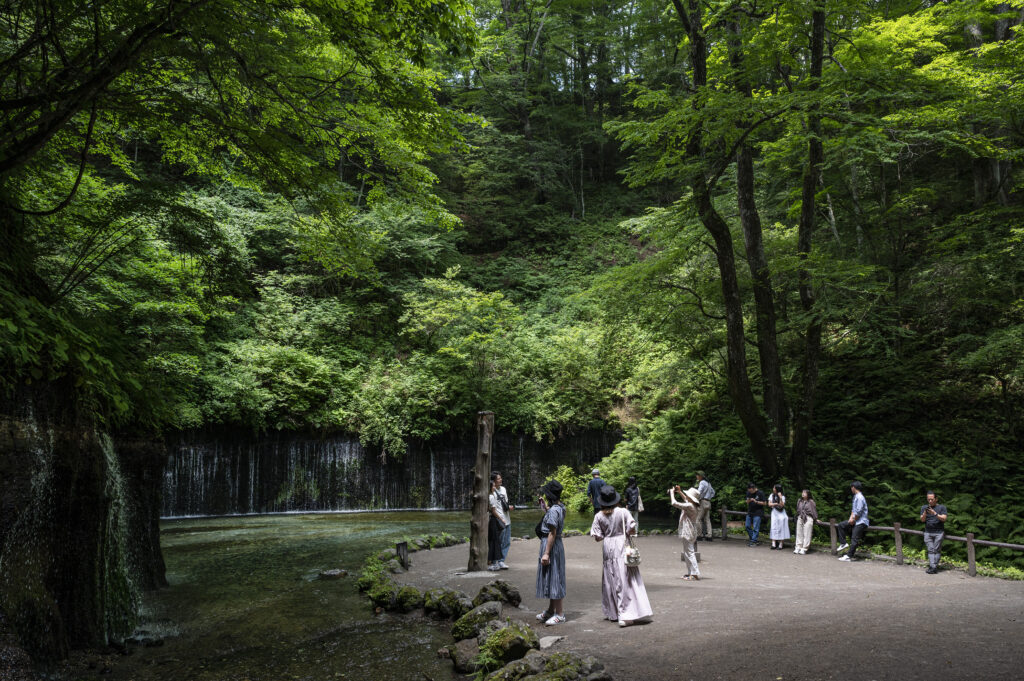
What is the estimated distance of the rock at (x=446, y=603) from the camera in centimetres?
870

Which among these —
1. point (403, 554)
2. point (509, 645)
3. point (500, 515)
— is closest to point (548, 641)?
point (509, 645)

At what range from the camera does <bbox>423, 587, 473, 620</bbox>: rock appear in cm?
870

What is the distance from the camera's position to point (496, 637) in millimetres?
6746

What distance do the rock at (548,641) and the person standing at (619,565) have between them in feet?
3.03

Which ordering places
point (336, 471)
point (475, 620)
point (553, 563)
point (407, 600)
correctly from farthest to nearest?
point (336, 471), point (407, 600), point (553, 563), point (475, 620)

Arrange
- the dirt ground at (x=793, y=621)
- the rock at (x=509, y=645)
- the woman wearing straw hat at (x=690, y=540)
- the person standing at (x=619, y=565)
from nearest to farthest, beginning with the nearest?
the dirt ground at (x=793, y=621) → the rock at (x=509, y=645) → the person standing at (x=619, y=565) → the woman wearing straw hat at (x=690, y=540)

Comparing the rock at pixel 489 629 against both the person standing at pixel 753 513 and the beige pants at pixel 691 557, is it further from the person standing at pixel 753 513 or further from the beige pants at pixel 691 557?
the person standing at pixel 753 513

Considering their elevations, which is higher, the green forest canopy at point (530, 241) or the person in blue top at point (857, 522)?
the green forest canopy at point (530, 241)

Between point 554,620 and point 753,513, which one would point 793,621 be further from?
point 753,513

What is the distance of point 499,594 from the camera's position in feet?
28.6

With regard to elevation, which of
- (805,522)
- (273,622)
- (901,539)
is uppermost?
(805,522)

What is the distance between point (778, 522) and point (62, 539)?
13621 millimetres

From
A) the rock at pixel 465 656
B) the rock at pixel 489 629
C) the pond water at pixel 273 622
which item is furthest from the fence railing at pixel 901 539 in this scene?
the rock at pixel 465 656

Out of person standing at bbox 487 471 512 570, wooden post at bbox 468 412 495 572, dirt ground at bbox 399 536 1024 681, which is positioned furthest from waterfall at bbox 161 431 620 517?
wooden post at bbox 468 412 495 572
